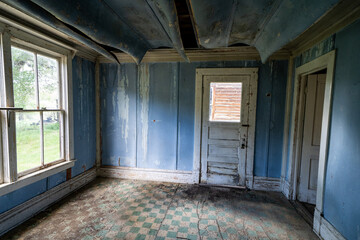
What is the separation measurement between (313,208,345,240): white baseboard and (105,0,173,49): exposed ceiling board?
2978 mm

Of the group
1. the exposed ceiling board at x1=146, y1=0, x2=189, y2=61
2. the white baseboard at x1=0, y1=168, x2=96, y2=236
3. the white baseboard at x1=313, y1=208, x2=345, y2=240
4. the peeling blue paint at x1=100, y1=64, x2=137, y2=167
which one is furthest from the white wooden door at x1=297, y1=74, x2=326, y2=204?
the white baseboard at x1=0, y1=168, x2=96, y2=236

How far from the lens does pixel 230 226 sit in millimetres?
2207

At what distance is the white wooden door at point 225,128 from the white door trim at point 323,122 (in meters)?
0.76

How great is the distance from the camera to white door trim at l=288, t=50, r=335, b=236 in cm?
198

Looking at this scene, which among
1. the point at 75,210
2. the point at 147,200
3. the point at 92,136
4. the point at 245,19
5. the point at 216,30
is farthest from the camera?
the point at 92,136

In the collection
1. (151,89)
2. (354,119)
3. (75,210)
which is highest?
(151,89)

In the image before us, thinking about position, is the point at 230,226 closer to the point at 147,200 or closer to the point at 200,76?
the point at 147,200

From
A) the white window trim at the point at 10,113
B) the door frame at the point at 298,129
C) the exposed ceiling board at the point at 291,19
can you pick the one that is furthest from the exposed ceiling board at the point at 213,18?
the white window trim at the point at 10,113

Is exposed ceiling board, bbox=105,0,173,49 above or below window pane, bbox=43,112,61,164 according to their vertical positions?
above

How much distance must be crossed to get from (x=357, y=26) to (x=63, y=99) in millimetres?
4014

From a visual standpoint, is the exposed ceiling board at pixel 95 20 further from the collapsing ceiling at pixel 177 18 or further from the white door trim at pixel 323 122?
the white door trim at pixel 323 122

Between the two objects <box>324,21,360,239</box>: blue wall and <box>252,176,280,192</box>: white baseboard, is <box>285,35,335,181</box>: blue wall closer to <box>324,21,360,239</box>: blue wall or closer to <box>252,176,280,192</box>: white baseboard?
<box>324,21,360,239</box>: blue wall

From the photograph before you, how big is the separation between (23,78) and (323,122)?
13.0 feet

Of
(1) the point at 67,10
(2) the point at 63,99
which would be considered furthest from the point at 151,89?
(1) the point at 67,10
